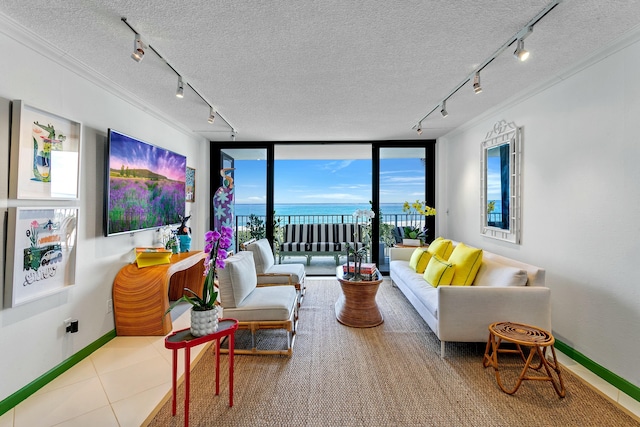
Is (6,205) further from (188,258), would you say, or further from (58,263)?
(188,258)

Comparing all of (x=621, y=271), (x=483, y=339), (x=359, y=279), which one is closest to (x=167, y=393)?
(x=359, y=279)

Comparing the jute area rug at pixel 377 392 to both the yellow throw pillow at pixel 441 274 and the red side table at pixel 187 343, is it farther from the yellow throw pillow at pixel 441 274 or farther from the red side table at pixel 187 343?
the yellow throw pillow at pixel 441 274

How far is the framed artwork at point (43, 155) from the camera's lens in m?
1.88

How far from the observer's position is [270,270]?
392cm

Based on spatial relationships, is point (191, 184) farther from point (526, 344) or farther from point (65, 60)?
point (526, 344)

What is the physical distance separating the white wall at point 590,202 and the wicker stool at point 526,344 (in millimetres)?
453

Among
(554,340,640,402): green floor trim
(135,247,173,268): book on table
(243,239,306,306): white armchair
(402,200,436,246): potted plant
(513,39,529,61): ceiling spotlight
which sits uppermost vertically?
(513,39,529,61): ceiling spotlight

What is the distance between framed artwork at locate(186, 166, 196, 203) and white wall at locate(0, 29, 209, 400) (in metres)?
1.17

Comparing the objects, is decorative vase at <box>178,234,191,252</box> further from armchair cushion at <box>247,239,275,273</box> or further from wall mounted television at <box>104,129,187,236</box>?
armchair cushion at <box>247,239,275,273</box>

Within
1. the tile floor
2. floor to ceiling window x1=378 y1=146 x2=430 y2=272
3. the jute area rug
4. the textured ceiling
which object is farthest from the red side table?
floor to ceiling window x1=378 y1=146 x2=430 y2=272

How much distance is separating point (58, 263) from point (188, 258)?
1311mm

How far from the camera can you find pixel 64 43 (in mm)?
2041

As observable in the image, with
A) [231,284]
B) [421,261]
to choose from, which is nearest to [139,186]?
[231,284]

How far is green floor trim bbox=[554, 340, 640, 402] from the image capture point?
Answer: 1.95m
